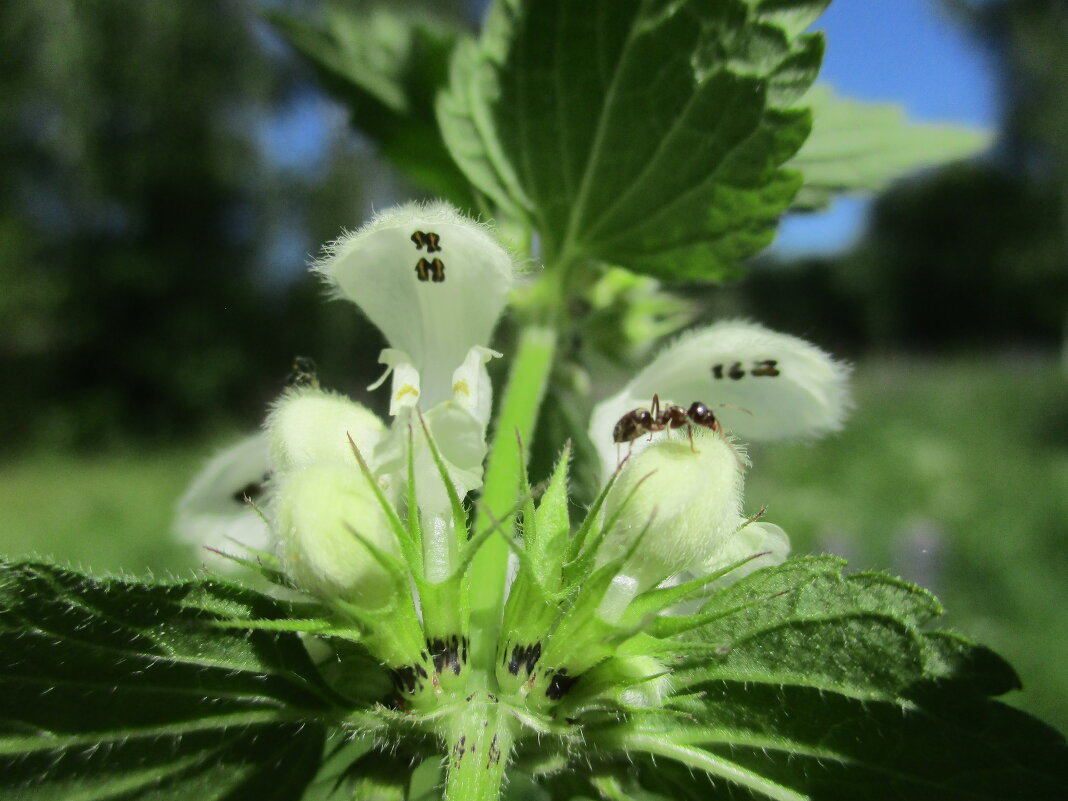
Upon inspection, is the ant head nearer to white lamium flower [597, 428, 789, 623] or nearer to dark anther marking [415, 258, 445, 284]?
white lamium flower [597, 428, 789, 623]

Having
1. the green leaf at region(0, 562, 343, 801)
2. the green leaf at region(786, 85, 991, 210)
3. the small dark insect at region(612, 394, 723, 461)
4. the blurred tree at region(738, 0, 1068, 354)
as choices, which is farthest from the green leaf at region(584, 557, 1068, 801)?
the blurred tree at region(738, 0, 1068, 354)

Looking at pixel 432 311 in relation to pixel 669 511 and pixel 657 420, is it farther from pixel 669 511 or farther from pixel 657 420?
pixel 669 511

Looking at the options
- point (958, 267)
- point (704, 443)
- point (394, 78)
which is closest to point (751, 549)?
point (704, 443)

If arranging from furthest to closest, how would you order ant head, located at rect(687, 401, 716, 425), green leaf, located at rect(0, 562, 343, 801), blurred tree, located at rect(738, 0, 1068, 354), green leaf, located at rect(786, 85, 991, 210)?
blurred tree, located at rect(738, 0, 1068, 354)
green leaf, located at rect(786, 85, 991, 210)
ant head, located at rect(687, 401, 716, 425)
green leaf, located at rect(0, 562, 343, 801)

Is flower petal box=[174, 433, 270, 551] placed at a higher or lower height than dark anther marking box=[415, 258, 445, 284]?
lower

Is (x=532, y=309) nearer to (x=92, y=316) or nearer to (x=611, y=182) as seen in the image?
(x=611, y=182)

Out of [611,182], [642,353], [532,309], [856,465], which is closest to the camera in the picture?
[611,182]

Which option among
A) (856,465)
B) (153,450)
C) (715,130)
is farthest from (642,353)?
(153,450)
